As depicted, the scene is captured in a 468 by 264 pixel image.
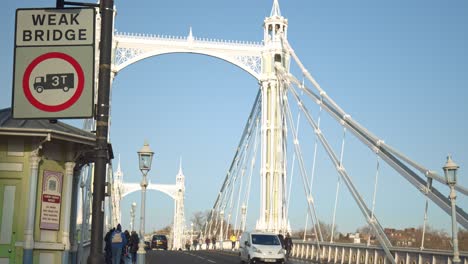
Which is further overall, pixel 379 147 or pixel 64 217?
pixel 379 147

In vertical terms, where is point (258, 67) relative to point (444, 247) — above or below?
above

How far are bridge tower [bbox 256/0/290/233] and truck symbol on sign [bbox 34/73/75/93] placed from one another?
114ft

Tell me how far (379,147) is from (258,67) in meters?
19.6

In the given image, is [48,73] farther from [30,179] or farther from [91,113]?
[30,179]

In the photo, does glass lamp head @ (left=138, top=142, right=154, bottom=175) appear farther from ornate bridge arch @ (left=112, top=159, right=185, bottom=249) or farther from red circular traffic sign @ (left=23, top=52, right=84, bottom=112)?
ornate bridge arch @ (left=112, top=159, right=185, bottom=249)

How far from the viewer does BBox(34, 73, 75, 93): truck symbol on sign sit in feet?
23.0

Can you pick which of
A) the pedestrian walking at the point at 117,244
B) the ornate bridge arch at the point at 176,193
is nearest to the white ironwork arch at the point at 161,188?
the ornate bridge arch at the point at 176,193

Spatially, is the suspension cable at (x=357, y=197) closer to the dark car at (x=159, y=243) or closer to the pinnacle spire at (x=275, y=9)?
the pinnacle spire at (x=275, y=9)

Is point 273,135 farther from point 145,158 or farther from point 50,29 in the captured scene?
point 50,29

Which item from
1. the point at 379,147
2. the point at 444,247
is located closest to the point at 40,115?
the point at 379,147

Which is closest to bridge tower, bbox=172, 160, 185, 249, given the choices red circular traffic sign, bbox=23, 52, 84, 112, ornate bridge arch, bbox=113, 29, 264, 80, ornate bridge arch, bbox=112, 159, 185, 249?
ornate bridge arch, bbox=112, 159, 185, 249

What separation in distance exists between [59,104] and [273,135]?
35.7 meters

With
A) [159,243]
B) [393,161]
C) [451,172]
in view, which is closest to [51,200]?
[451,172]

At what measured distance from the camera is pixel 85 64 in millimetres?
7070
